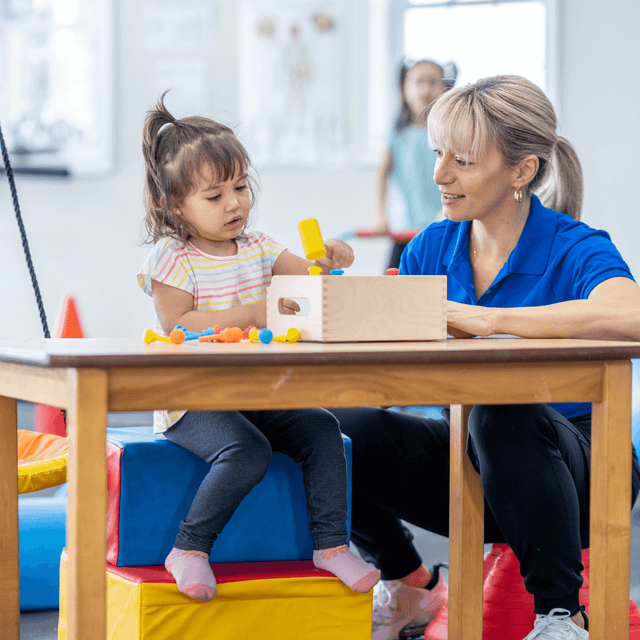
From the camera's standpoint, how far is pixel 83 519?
0.87m

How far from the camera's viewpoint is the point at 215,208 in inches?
56.0

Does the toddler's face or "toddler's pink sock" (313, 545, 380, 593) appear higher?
the toddler's face

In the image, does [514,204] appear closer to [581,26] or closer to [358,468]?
[358,468]

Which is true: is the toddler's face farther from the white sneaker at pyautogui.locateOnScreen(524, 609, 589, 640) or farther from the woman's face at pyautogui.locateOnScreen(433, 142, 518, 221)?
the white sneaker at pyautogui.locateOnScreen(524, 609, 589, 640)

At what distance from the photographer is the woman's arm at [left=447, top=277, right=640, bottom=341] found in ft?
4.00

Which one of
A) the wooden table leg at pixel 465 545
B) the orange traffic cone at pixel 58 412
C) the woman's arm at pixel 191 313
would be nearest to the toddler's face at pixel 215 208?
the woman's arm at pixel 191 313

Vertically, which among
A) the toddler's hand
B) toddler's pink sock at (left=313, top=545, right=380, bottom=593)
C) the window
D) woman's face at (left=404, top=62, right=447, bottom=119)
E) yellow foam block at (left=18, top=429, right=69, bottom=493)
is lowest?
toddler's pink sock at (left=313, top=545, right=380, bottom=593)

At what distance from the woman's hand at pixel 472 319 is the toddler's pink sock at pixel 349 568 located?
0.38 meters

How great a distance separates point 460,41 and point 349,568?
3610mm

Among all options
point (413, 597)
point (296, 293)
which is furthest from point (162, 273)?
point (413, 597)

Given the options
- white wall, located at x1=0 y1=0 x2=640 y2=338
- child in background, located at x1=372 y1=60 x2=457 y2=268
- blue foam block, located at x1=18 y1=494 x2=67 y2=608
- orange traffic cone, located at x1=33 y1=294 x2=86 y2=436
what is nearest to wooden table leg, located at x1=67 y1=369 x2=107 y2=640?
blue foam block, located at x1=18 y1=494 x2=67 y2=608

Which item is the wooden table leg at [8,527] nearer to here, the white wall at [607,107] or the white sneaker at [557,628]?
the white sneaker at [557,628]

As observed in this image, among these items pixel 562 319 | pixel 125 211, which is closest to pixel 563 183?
pixel 562 319

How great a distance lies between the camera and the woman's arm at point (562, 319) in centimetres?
122
